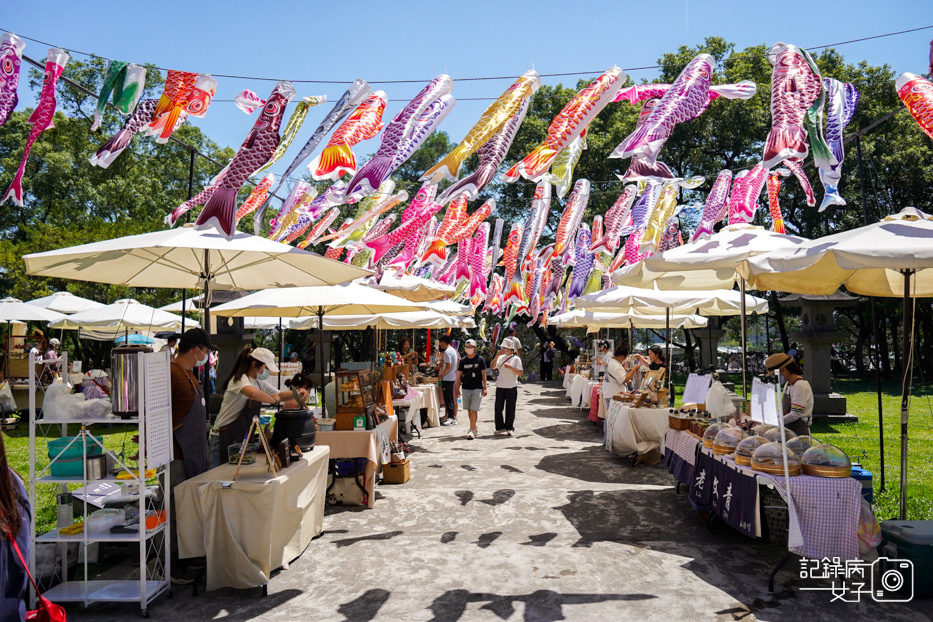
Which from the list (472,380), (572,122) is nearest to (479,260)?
(472,380)

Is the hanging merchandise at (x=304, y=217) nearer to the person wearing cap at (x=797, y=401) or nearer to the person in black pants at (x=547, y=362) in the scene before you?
the person wearing cap at (x=797, y=401)

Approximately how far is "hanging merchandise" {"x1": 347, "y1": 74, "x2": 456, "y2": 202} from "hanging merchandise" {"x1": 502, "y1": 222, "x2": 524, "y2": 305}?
24.2ft

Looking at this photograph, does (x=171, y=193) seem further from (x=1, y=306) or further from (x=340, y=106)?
(x=340, y=106)

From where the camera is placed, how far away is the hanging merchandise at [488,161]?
20.2 ft

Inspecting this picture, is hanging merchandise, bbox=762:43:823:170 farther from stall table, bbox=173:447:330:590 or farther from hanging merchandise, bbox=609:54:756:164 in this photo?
stall table, bbox=173:447:330:590

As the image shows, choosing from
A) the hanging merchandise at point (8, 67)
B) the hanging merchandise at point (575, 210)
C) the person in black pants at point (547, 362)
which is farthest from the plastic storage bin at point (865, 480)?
the person in black pants at point (547, 362)

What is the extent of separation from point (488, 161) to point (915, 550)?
4513mm

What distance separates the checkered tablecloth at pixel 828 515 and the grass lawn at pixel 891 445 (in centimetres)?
132

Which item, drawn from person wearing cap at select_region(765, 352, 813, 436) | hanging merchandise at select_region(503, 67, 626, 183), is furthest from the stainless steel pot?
person wearing cap at select_region(765, 352, 813, 436)

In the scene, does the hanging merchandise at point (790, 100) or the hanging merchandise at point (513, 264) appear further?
the hanging merchandise at point (513, 264)

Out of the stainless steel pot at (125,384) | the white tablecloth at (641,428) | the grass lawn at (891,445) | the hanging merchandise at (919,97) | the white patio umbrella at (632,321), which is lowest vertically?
the grass lawn at (891,445)

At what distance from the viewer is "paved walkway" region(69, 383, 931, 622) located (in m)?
4.05

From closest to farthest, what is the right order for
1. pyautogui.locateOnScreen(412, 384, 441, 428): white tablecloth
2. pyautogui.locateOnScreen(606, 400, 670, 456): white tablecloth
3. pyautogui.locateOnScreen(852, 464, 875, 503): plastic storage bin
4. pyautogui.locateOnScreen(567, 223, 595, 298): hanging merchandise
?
pyautogui.locateOnScreen(852, 464, 875, 503): plastic storage bin < pyautogui.locateOnScreen(606, 400, 670, 456): white tablecloth < pyautogui.locateOnScreen(412, 384, 441, 428): white tablecloth < pyautogui.locateOnScreen(567, 223, 595, 298): hanging merchandise

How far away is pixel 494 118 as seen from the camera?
636 centimetres
